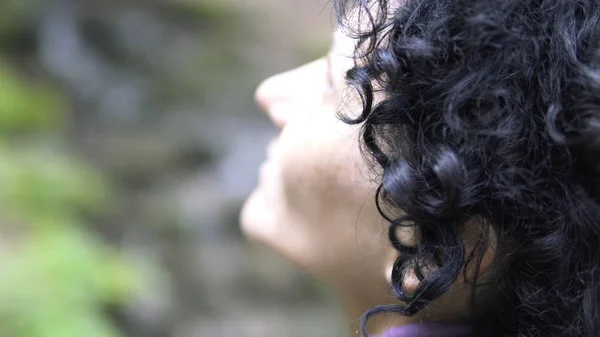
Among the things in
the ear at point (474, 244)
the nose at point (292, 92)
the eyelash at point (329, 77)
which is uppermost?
the nose at point (292, 92)

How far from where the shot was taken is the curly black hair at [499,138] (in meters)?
0.56

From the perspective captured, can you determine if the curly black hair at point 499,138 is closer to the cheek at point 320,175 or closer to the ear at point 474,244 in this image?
the ear at point 474,244

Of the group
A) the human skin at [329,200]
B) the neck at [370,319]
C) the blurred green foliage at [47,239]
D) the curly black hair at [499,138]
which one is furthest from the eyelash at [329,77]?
the blurred green foliage at [47,239]

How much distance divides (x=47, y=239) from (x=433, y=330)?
4.20ft

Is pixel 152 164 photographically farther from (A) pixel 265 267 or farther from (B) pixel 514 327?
(B) pixel 514 327

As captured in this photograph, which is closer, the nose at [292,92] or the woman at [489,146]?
the woman at [489,146]

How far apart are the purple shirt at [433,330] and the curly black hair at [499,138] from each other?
0.11 meters

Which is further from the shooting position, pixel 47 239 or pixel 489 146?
pixel 47 239

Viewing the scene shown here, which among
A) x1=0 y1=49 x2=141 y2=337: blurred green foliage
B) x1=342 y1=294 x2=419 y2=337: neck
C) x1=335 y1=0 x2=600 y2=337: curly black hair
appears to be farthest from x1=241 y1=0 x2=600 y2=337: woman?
x1=0 y1=49 x2=141 y2=337: blurred green foliage

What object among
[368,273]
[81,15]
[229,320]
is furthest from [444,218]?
[81,15]

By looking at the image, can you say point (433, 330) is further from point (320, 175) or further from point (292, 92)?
point (292, 92)

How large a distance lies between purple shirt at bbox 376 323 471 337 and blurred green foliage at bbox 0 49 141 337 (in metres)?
1.04

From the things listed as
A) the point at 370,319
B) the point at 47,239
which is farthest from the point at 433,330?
the point at 47,239

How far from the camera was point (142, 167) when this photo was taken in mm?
2562
